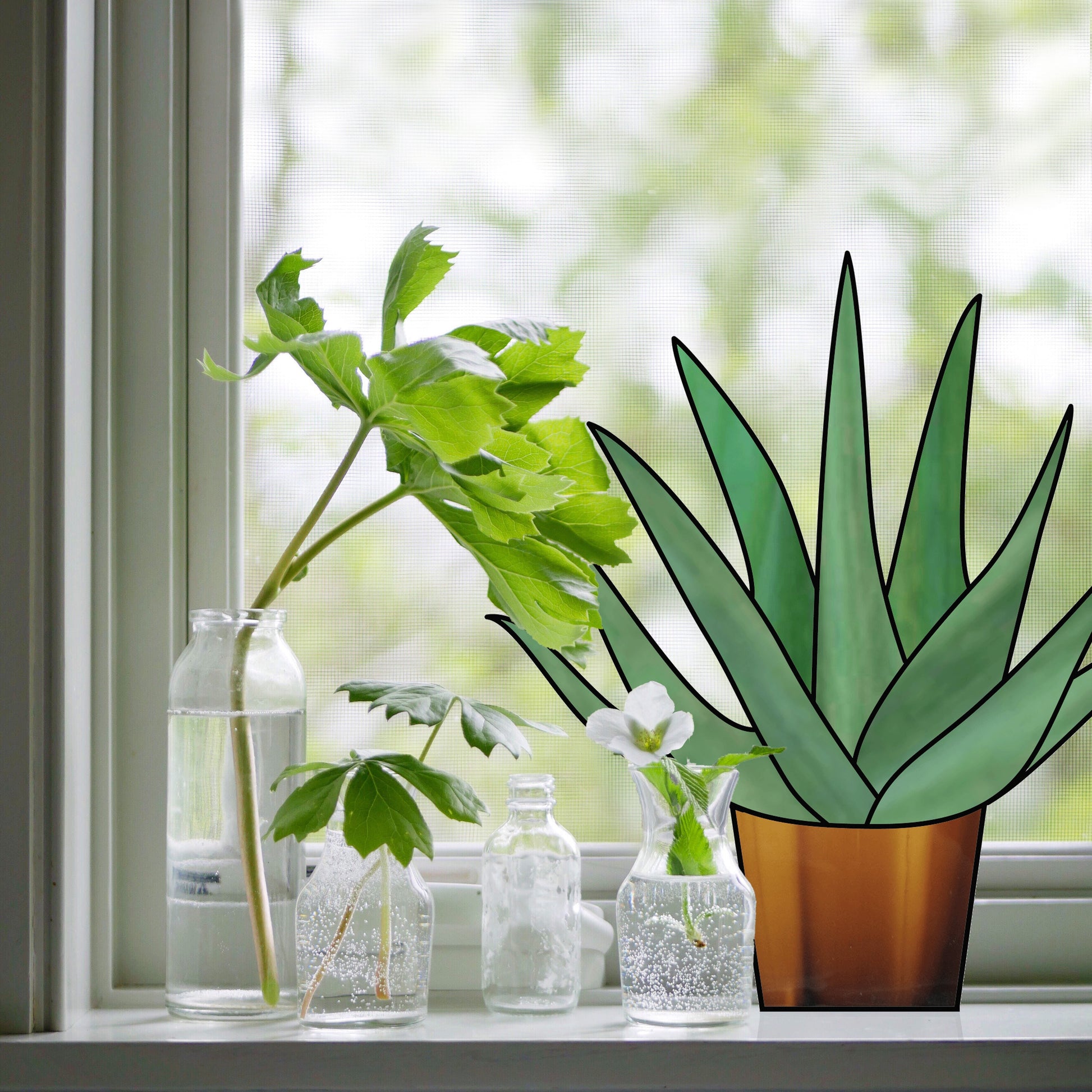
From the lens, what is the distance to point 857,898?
778mm

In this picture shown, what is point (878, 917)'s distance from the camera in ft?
2.55

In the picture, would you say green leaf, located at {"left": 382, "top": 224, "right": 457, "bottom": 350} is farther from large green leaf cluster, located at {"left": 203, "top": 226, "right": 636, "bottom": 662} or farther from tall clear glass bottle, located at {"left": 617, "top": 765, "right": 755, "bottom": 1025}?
tall clear glass bottle, located at {"left": 617, "top": 765, "right": 755, "bottom": 1025}

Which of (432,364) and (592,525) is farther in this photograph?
(592,525)

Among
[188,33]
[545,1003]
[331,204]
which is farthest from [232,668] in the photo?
[188,33]

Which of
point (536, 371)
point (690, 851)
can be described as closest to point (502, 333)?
point (536, 371)

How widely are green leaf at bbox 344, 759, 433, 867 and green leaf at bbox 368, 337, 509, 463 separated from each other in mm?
209

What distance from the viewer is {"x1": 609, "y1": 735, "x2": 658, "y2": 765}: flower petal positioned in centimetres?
73

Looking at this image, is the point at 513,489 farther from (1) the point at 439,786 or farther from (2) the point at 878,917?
(2) the point at 878,917

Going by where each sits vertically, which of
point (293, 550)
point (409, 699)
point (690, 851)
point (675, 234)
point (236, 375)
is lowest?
point (690, 851)

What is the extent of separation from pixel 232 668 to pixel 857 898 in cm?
47

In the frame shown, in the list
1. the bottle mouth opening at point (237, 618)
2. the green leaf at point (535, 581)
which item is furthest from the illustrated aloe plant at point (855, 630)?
the bottle mouth opening at point (237, 618)

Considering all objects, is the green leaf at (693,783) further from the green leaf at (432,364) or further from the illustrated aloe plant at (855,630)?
the green leaf at (432,364)

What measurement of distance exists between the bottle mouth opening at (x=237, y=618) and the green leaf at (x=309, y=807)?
0.11 meters

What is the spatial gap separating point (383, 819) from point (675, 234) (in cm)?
56
